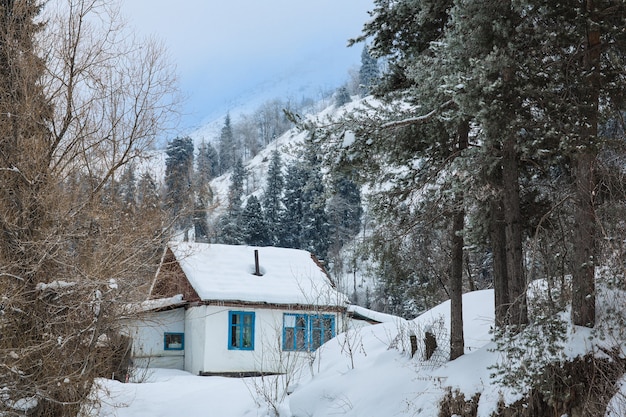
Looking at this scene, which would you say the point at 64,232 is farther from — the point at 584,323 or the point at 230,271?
the point at 230,271

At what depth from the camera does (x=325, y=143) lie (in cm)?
1101

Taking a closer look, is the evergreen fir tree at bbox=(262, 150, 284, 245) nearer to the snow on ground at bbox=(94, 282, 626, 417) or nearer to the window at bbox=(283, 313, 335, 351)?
the window at bbox=(283, 313, 335, 351)

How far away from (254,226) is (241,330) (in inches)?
1333

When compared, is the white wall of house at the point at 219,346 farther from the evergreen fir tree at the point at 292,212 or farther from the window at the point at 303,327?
the evergreen fir tree at the point at 292,212

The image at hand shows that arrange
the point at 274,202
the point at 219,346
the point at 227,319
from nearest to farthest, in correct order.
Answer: the point at 219,346 < the point at 227,319 < the point at 274,202

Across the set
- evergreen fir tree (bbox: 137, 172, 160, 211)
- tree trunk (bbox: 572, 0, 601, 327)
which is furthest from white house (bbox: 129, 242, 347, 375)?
tree trunk (bbox: 572, 0, 601, 327)

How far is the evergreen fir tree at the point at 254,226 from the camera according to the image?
5625cm

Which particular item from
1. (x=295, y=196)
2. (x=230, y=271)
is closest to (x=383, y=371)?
(x=230, y=271)

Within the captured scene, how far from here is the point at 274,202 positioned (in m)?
65.5

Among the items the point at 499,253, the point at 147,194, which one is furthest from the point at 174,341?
the point at 499,253

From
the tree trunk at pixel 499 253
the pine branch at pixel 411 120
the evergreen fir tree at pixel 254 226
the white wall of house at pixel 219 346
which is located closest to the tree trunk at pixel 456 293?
the tree trunk at pixel 499 253

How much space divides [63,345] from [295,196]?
5339 cm

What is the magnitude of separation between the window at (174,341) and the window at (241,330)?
2.57m

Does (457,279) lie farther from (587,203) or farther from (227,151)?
(227,151)
